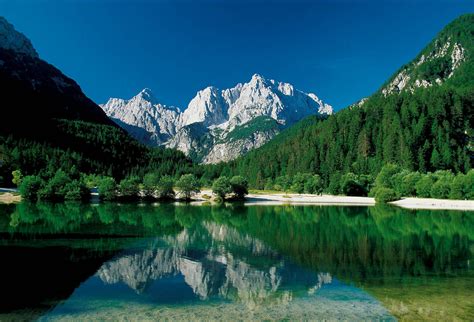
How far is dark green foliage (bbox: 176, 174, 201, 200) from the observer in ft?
385

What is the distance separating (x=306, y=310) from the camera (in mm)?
18062

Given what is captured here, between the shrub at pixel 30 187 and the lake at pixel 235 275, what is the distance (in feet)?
221

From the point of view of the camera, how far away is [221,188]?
386ft

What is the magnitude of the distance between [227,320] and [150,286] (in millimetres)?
8053

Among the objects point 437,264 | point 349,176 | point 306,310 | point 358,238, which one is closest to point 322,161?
point 349,176

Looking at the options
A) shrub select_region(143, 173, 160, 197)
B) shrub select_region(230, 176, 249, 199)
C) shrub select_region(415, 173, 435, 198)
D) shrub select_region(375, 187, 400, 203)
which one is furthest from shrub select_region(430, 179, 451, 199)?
shrub select_region(143, 173, 160, 197)

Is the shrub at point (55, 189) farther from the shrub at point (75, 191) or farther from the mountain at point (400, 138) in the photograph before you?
the mountain at point (400, 138)

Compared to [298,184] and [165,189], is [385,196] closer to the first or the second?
[298,184]

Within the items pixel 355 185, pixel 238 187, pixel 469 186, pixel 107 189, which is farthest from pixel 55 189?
pixel 469 186

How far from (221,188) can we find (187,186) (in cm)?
1145

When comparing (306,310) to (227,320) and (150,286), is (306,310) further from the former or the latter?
(150,286)

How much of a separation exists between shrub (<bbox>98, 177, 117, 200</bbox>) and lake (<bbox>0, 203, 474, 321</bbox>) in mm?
65100

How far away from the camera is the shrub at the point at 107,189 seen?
4336 inches

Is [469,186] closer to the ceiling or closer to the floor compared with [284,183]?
closer to the floor
